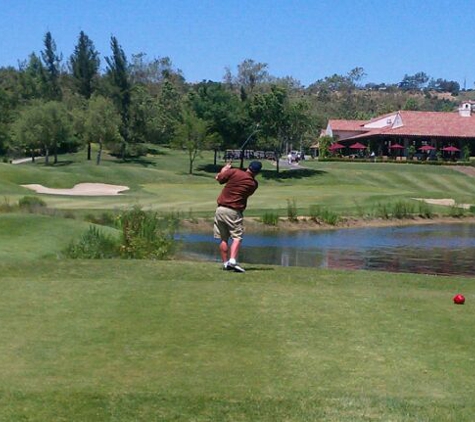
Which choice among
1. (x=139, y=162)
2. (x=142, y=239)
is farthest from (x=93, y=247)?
(x=139, y=162)

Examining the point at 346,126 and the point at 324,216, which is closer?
the point at 324,216

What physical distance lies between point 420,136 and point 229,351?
9426 cm

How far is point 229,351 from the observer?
27.3 feet

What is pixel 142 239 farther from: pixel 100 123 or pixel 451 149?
pixel 451 149

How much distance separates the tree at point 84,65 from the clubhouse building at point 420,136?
35295mm

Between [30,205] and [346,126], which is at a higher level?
[346,126]

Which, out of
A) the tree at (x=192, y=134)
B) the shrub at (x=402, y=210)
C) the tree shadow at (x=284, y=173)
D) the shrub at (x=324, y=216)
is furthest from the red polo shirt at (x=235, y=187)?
the tree at (x=192, y=134)

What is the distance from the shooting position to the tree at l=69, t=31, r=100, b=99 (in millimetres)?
113062

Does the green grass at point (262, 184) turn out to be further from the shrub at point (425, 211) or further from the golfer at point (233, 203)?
the golfer at point (233, 203)

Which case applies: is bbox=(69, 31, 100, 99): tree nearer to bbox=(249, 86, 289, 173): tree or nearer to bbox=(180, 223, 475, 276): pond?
bbox=(249, 86, 289, 173): tree

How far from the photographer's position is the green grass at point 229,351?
6648 millimetres

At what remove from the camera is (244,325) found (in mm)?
9492

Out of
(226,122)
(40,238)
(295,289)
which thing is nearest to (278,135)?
(226,122)

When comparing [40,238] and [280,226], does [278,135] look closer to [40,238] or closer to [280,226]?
[280,226]
